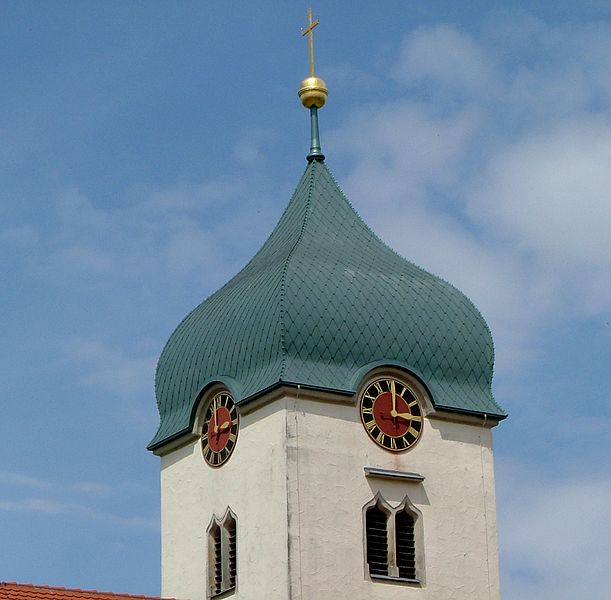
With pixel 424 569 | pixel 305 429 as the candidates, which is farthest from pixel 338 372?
pixel 424 569

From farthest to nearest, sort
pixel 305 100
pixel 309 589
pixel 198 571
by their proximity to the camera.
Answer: pixel 305 100 < pixel 198 571 < pixel 309 589

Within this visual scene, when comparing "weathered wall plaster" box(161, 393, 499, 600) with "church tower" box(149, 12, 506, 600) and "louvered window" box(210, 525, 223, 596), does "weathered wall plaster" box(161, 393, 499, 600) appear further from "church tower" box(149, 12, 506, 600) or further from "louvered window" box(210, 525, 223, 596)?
"louvered window" box(210, 525, 223, 596)

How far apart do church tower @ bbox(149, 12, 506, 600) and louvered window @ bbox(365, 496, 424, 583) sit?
22 millimetres

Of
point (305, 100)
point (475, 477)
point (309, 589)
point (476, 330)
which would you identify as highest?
point (305, 100)

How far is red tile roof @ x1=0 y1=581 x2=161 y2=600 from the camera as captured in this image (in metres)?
34.3

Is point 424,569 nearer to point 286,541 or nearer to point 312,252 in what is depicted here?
point 286,541

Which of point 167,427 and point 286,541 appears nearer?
point 286,541

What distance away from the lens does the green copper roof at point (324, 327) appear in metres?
37.4

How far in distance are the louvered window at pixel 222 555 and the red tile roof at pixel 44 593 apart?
247 centimetres

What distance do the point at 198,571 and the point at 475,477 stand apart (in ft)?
15.7

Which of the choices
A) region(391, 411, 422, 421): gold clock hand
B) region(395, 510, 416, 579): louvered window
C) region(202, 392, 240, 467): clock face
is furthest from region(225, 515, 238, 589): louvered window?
region(391, 411, 422, 421): gold clock hand

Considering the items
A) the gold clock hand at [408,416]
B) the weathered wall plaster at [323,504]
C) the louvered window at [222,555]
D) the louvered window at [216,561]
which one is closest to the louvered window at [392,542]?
the weathered wall plaster at [323,504]

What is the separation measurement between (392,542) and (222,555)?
2.81m

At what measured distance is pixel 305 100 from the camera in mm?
41594
